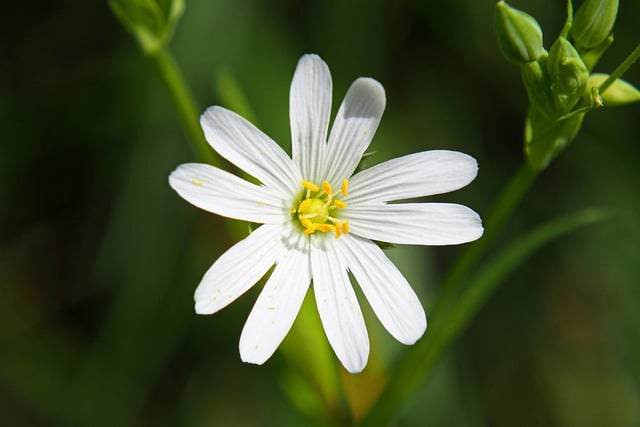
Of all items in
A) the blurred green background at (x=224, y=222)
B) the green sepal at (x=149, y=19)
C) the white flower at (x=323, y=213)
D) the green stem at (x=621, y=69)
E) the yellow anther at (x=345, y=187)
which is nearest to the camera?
the green stem at (x=621, y=69)

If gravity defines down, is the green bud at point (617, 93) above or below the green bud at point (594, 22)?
below

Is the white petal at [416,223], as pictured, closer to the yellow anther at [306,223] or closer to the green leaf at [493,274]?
the yellow anther at [306,223]

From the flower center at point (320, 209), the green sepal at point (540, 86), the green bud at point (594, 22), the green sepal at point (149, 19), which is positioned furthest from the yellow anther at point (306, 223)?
the green bud at point (594, 22)

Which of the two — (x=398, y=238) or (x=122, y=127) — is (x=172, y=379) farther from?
(x=398, y=238)

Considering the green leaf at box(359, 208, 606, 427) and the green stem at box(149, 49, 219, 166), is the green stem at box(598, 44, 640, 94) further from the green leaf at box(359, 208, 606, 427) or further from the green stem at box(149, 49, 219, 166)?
the green stem at box(149, 49, 219, 166)

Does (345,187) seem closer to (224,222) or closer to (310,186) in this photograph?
(310,186)

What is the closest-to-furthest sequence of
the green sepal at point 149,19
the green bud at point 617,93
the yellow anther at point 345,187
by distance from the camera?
1. the green bud at point 617,93
2. the yellow anther at point 345,187
3. the green sepal at point 149,19

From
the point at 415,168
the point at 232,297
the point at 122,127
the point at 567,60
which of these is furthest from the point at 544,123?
the point at 122,127
